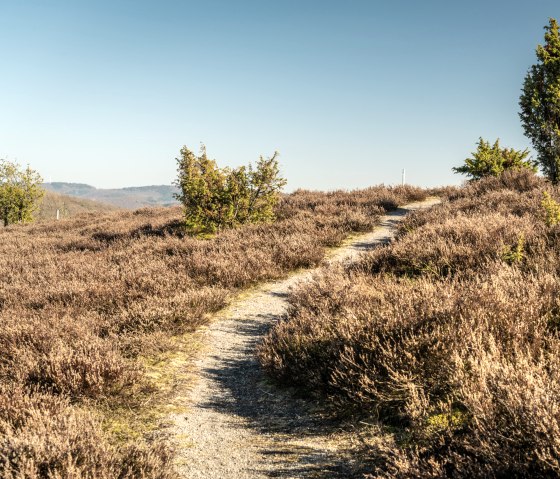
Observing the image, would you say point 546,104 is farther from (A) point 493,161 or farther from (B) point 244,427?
(B) point 244,427

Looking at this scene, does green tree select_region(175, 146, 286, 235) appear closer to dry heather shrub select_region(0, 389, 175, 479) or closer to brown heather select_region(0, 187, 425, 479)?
brown heather select_region(0, 187, 425, 479)

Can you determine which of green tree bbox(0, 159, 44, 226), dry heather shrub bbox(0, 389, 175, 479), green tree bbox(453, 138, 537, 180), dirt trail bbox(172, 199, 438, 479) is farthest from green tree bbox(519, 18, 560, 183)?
green tree bbox(0, 159, 44, 226)

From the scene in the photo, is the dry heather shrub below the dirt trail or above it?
above

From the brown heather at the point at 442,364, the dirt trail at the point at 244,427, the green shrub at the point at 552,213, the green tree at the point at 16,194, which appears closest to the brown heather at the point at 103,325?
the dirt trail at the point at 244,427

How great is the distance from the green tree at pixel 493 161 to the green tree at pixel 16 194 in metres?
30.2

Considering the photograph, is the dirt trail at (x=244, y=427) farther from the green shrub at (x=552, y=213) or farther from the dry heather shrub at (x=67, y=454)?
the green shrub at (x=552, y=213)

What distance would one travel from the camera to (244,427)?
3.98m

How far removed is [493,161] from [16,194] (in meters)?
32.2

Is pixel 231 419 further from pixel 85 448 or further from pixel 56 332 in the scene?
pixel 56 332

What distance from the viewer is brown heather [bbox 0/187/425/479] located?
2.99 m

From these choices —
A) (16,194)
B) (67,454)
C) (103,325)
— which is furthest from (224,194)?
(16,194)

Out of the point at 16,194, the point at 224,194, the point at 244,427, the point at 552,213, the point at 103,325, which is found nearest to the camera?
the point at 244,427

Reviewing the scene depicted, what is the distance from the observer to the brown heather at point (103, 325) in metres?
2.99

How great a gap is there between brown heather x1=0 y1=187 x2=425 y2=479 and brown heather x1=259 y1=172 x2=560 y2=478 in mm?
1735
